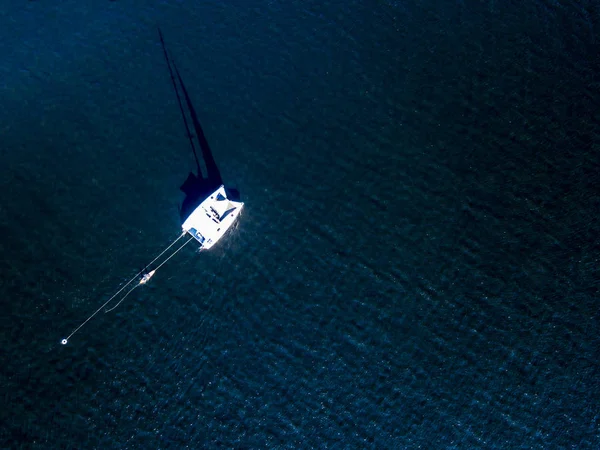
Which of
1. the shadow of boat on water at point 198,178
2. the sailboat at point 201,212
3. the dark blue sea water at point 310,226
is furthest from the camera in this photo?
the shadow of boat on water at point 198,178

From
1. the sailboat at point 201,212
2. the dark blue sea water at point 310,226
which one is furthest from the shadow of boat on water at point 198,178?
the dark blue sea water at point 310,226

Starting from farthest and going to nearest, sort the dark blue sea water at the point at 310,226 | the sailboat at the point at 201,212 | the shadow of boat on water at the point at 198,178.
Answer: the shadow of boat on water at the point at 198,178
the sailboat at the point at 201,212
the dark blue sea water at the point at 310,226

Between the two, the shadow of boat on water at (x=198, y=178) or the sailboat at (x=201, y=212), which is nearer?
the sailboat at (x=201, y=212)

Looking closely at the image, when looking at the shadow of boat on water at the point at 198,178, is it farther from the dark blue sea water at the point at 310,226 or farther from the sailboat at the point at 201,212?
the dark blue sea water at the point at 310,226

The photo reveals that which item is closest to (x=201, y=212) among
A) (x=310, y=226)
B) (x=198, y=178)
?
(x=198, y=178)

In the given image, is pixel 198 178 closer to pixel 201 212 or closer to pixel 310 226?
pixel 201 212

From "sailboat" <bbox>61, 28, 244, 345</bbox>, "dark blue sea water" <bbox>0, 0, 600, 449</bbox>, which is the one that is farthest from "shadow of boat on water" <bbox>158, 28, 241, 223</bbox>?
"dark blue sea water" <bbox>0, 0, 600, 449</bbox>

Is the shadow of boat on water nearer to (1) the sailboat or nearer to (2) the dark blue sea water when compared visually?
(1) the sailboat
